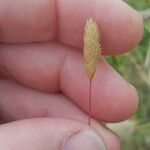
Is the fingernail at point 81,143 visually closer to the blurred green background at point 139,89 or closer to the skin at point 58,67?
the skin at point 58,67

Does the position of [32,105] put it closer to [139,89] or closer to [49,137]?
[49,137]

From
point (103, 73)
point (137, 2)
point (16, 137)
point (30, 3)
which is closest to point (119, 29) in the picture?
point (103, 73)

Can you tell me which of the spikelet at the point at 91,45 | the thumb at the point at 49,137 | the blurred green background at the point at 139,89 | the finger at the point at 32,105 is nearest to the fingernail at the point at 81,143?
the thumb at the point at 49,137

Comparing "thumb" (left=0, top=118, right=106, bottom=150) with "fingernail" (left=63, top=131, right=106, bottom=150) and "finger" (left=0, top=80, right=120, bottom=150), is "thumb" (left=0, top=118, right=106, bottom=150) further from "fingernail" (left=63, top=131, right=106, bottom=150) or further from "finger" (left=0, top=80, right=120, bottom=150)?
"finger" (left=0, top=80, right=120, bottom=150)

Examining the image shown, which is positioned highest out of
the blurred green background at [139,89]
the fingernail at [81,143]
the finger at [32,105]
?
the fingernail at [81,143]

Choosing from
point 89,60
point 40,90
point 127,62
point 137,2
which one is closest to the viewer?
point 89,60

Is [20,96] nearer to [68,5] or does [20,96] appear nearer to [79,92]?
[79,92]

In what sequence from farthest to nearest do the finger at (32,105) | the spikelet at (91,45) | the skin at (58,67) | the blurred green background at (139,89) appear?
the blurred green background at (139,89) → the finger at (32,105) → the skin at (58,67) → the spikelet at (91,45)

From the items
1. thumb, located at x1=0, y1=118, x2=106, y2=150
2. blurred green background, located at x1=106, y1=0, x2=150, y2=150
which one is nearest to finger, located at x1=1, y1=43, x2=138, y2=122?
thumb, located at x1=0, y1=118, x2=106, y2=150
